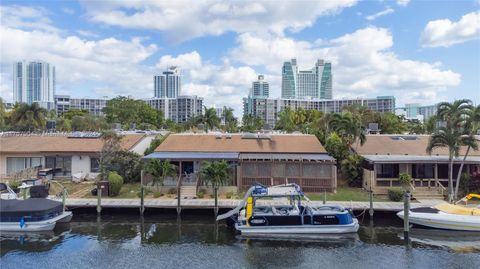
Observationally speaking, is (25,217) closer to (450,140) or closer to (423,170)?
(450,140)

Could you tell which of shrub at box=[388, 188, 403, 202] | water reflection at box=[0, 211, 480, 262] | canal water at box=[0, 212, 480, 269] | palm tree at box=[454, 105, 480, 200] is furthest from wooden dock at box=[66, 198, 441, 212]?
palm tree at box=[454, 105, 480, 200]

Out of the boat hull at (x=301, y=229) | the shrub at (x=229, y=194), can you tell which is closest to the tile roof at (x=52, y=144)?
the shrub at (x=229, y=194)

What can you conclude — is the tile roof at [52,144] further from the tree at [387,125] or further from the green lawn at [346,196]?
the tree at [387,125]

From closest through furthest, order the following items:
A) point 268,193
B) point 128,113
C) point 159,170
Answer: point 268,193
point 159,170
point 128,113

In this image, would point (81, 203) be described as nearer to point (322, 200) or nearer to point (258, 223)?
point (258, 223)

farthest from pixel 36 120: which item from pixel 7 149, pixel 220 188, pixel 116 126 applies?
pixel 220 188

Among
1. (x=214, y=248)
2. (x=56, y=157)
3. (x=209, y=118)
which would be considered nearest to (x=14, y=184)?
(x=56, y=157)
